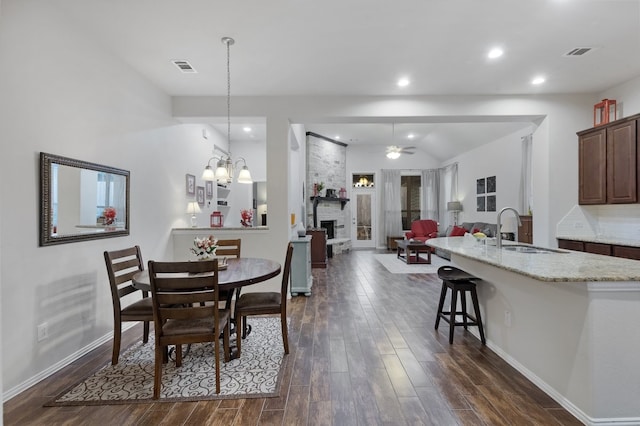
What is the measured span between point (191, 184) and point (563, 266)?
4990 mm

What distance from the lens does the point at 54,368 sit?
2.45 meters

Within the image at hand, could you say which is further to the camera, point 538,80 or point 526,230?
point 526,230

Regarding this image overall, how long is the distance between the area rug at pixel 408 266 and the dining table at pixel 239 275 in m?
3.87

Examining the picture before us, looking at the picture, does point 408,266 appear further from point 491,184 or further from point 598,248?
point 598,248

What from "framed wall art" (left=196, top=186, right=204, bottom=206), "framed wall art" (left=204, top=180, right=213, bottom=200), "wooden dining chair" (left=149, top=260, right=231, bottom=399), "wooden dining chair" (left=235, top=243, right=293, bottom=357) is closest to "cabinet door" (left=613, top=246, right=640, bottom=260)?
"wooden dining chair" (left=235, top=243, right=293, bottom=357)

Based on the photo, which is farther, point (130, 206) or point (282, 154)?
point (282, 154)

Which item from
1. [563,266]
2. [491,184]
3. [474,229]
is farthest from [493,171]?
[563,266]

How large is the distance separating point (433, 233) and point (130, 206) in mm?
7487

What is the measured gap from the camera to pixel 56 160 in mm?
2469

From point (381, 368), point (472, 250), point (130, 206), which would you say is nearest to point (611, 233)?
point (472, 250)

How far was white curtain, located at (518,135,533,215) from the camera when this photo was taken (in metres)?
5.81

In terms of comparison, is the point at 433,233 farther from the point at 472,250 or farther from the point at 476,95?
the point at 472,250

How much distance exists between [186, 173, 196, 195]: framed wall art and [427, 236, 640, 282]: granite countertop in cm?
415

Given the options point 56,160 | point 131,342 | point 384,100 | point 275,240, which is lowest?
point 131,342
